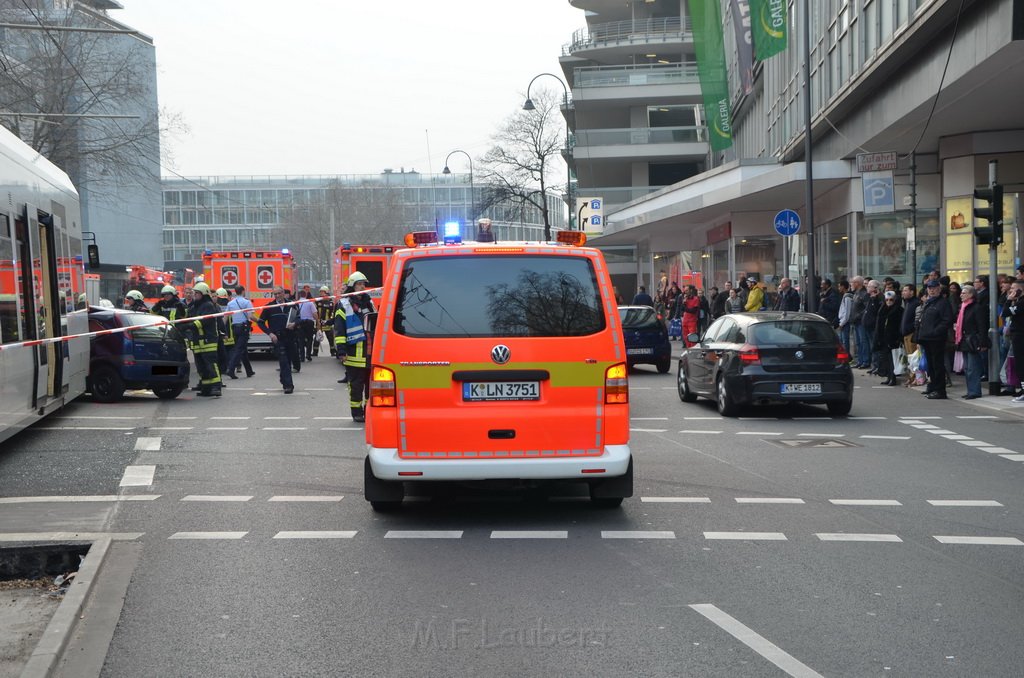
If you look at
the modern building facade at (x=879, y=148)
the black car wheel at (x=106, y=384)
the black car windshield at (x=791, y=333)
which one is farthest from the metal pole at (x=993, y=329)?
the black car wheel at (x=106, y=384)

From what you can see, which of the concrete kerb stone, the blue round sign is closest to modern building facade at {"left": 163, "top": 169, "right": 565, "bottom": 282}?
the blue round sign

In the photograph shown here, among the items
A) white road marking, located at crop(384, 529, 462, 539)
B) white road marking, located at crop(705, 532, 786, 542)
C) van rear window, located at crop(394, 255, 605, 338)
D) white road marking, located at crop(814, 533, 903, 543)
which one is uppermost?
van rear window, located at crop(394, 255, 605, 338)

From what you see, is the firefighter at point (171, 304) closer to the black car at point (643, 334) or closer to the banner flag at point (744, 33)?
the black car at point (643, 334)

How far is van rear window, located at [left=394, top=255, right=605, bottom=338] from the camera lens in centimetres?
819

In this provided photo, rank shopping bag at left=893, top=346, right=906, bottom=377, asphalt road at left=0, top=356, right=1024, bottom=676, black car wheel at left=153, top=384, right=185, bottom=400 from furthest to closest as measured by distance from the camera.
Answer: shopping bag at left=893, top=346, right=906, bottom=377, black car wheel at left=153, top=384, right=185, bottom=400, asphalt road at left=0, top=356, right=1024, bottom=676

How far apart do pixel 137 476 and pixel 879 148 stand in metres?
21.6

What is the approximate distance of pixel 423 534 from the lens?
26.2ft

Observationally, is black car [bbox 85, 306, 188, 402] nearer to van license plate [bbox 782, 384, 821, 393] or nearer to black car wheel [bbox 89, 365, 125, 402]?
black car wheel [bbox 89, 365, 125, 402]

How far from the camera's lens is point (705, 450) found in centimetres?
1236

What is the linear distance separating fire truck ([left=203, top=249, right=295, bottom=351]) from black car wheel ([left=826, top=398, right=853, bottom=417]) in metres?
19.6

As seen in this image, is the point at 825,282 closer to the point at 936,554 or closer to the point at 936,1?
the point at 936,1

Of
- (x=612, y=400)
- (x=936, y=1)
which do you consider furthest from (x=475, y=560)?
(x=936, y=1)

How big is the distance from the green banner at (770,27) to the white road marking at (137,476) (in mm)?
21347

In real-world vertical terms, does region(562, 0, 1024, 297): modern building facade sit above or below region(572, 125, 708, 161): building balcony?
below
